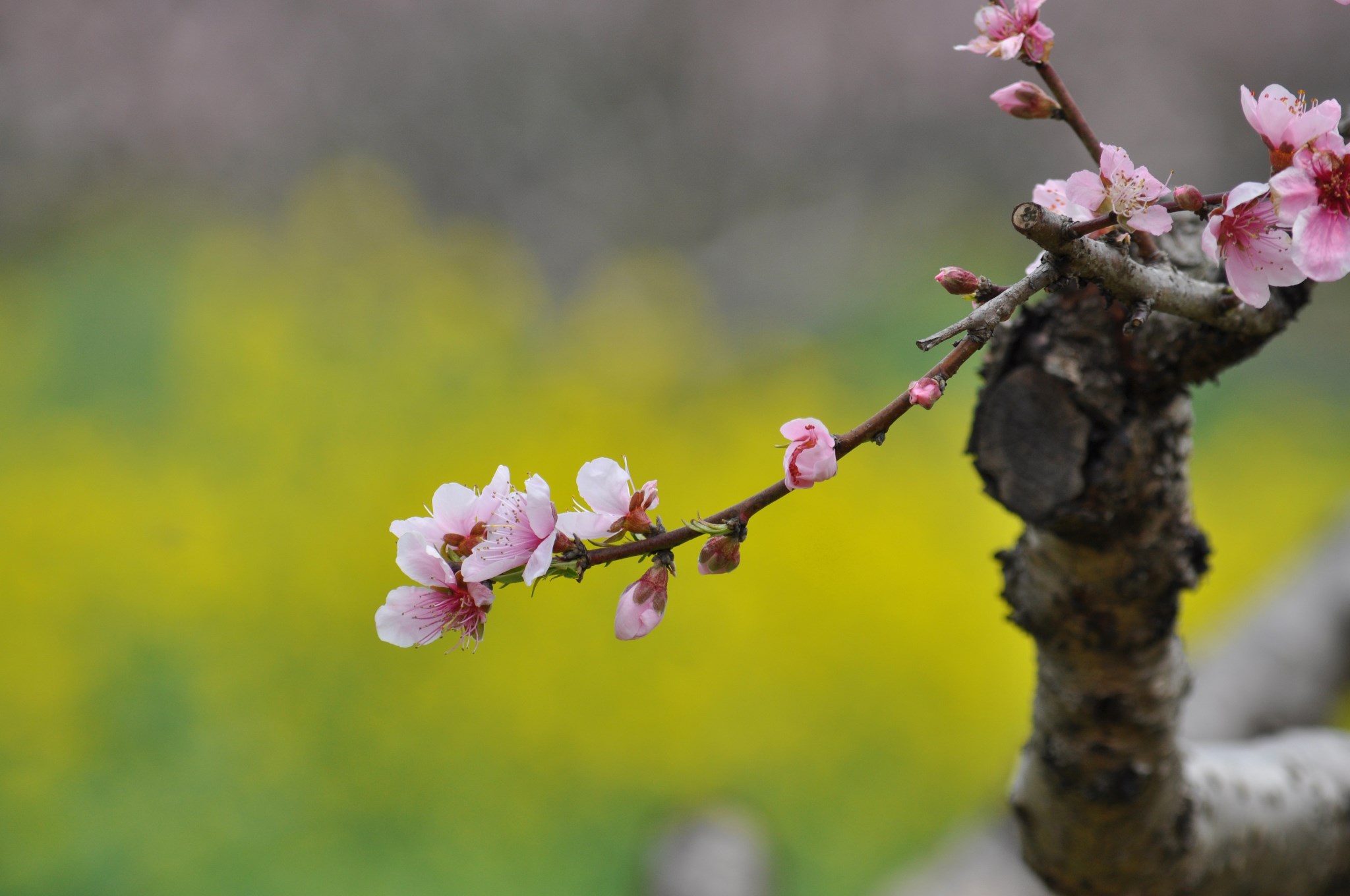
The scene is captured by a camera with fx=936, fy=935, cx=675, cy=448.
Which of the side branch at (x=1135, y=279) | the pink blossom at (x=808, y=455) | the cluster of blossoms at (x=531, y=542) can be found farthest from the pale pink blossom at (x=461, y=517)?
the side branch at (x=1135, y=279)

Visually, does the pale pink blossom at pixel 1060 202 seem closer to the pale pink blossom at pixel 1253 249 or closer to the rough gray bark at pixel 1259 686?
the pale pink blossom at pixel 1253 249

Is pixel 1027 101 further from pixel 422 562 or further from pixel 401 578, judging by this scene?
pixel 401 578

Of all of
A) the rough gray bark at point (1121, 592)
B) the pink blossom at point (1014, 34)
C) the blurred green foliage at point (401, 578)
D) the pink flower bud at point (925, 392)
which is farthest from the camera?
the blurred green foliage at point (401, 578)

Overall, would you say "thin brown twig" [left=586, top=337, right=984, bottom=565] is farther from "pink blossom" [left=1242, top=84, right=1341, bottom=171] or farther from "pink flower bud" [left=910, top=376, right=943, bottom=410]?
"pink blossom" [left=1242, top=84, right=1341, bottom=171]

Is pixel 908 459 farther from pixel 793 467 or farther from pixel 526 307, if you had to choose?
pixel 793 467

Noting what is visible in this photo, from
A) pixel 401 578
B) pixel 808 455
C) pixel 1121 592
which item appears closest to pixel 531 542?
pixel 808 455

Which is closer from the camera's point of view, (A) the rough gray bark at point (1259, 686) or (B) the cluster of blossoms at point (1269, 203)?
(B) the cluster of blossoms at point (1269, 203)
